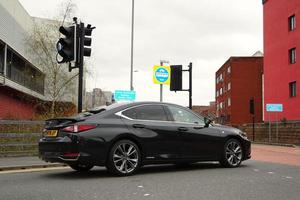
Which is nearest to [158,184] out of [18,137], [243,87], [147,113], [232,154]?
[147,113]

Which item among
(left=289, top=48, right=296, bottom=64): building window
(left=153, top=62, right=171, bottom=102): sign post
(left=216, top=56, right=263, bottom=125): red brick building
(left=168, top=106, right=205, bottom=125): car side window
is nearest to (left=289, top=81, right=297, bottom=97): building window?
(left=289, top=48, right=296, bottom=64): building window

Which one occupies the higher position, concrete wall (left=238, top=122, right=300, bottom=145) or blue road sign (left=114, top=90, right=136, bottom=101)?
blue road sign (left=114, top=90, right=136, bottom=101)

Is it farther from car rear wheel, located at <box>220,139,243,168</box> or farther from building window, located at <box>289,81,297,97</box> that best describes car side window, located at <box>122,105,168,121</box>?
building window, located at <box>289,81,297,97</box>

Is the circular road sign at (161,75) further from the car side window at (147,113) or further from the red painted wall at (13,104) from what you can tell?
the car side window at (147,113)

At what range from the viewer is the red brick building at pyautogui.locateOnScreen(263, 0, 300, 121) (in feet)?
130

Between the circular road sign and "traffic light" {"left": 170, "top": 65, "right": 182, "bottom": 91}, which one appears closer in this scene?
"traffic light" {"left": 170, "top": 65, "right": 182, "bottom": 91}

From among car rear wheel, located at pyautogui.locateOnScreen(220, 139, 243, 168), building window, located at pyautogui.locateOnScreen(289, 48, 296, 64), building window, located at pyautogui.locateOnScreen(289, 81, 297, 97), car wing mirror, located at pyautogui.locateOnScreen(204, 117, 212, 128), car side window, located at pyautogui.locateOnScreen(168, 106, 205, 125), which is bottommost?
car rear wheel, located at pyautogui.locateOnScreen(220, 139, 243, 168)

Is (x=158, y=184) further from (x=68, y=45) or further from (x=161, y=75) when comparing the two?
(x=161, y=75)

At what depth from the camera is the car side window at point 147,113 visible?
952 cm

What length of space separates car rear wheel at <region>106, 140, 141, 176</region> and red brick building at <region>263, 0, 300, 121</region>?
31.3 meters

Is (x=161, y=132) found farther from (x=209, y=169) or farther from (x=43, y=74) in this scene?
(x=43, y=74)

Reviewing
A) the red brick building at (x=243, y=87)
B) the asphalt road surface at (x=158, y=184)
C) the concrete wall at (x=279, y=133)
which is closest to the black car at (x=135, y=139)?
the asphalt road surface at (x=158, y=184)

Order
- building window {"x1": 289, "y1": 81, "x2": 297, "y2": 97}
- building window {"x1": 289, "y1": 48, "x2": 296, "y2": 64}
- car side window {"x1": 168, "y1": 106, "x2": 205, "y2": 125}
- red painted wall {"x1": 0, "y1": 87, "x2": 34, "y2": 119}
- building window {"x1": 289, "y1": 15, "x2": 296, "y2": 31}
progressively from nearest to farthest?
1. car side window {"x1": 168, "y1": 106, "x2": 205, "y2": 125}
2. red painted wall {"x1": 0, "y1": 87, "x2": 34, "y2": 119}
3. building window {"x1": 289, "y1": 81, "x2": 297, "y2": 97}
4. building window {"x1": 289, "y1": 48, "x2": 296, "y2": 64}
5. building window {"x1": 289, "y1": 15, "x2": 296, "y2": 31}

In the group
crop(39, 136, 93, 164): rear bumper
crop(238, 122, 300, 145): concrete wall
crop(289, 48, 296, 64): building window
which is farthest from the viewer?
crop(289, 48, 296, 64): building window
